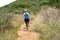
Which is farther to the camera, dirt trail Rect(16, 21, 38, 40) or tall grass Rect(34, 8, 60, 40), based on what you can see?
dirt trail Rect(16, 21, 38, 40)

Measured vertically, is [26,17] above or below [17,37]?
above

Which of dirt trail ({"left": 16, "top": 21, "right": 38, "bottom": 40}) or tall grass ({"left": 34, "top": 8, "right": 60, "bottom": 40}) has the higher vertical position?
tall grass ({"left": 34, "top": 8, "right": 60, "bottom": 40})

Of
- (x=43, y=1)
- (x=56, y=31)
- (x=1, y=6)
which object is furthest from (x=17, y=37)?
(x=43, y=1)

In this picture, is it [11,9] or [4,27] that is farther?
[11,9]

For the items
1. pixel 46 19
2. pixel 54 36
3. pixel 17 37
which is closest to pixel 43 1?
pixel 46 19

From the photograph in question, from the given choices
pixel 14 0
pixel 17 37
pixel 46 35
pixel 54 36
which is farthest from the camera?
pixel 14 0

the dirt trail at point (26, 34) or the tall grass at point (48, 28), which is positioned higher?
the tall grass at point (48, 28)

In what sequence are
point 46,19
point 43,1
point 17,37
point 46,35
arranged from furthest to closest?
point 43,1 → point 46,19 → point 17,37 → point 46,35

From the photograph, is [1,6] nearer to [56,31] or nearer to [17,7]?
[17,7]

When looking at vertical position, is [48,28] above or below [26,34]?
above

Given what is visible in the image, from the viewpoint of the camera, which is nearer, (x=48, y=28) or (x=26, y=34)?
(x=48, y=28)

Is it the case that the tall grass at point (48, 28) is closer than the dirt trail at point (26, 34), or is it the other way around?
the tall grass at point (48, 28)

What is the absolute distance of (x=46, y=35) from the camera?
513 inches

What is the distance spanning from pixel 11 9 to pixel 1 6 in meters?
2.21
